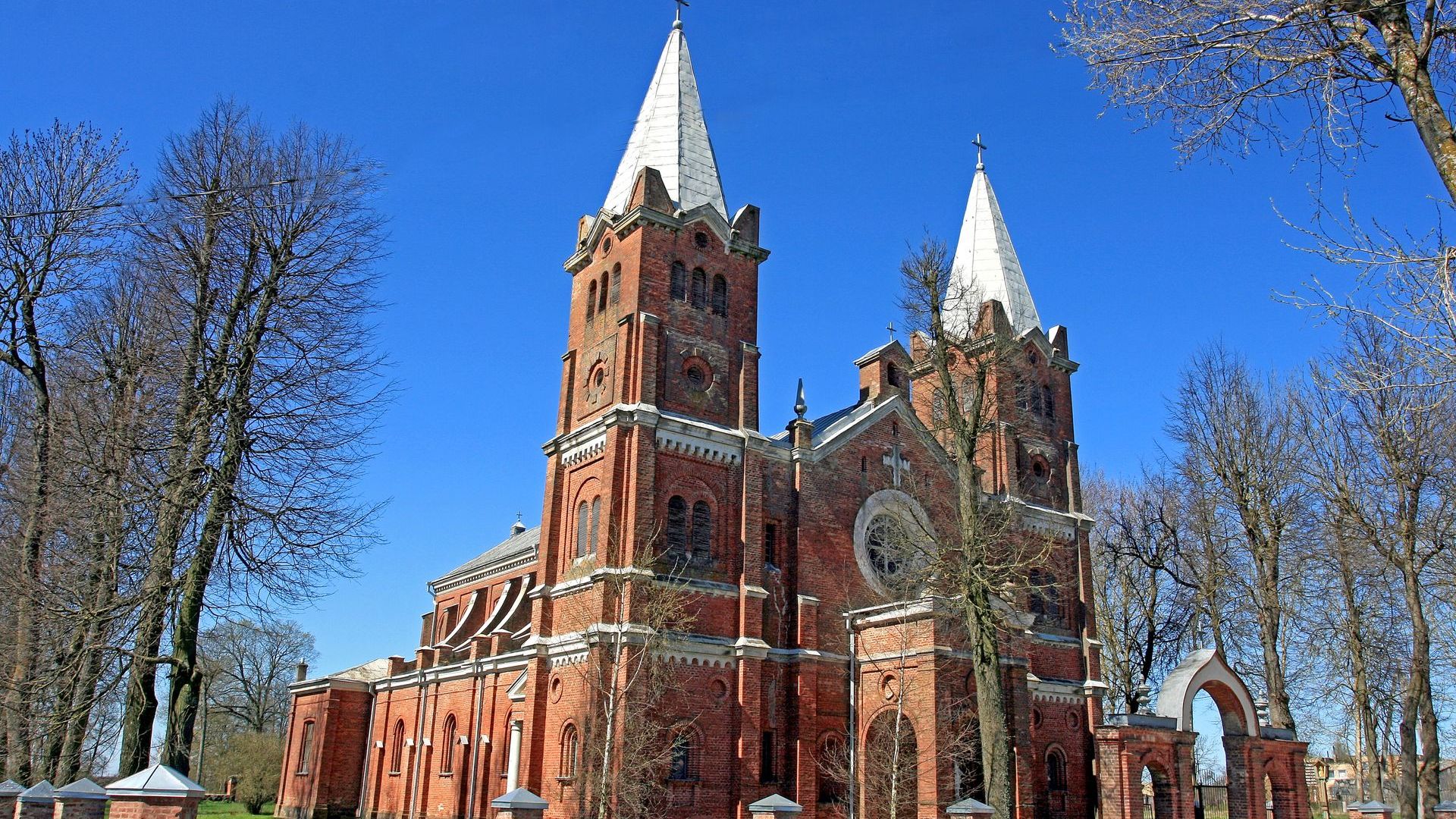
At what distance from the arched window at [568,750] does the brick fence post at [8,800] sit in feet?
36.8

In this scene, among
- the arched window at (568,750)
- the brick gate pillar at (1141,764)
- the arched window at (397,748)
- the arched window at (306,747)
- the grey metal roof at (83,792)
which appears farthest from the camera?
the arched window at (306,747)

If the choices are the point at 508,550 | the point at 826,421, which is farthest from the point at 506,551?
the point at 826,421

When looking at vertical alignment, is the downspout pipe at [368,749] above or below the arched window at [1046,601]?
below

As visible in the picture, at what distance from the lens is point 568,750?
25.4m

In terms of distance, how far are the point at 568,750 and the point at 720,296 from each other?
1313 cm

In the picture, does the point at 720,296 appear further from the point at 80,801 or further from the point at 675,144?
the point at 80,801

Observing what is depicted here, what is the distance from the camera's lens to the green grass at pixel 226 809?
44125mm

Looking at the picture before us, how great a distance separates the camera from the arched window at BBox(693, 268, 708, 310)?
30.1m

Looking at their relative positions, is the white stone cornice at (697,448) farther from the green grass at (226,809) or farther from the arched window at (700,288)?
the green grass at (226,809)

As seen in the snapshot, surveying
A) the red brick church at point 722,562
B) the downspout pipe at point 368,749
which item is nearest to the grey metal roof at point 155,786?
the red brick church at point 722,562

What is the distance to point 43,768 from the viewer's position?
1912 centimetres

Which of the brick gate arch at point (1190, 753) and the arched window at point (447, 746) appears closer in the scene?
the brick gate arch at point (1190, 753)

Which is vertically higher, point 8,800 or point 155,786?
point 155,786

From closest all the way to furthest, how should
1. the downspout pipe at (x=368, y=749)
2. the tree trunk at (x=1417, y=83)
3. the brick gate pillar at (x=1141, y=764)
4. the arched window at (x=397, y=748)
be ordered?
1. the tree trunk at (x=1417, y=83)
2. the brick gate pillar at (x=1141, y=764)
3. the arched window at (x=397, y=748)
4. the downspout pipe at (x=368, y=749)
